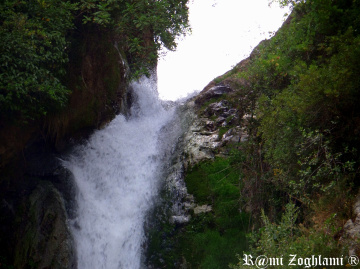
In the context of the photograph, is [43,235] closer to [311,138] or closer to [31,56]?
[31,56]

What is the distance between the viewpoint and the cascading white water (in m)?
9.73

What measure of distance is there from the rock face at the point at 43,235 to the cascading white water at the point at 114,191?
0.47m

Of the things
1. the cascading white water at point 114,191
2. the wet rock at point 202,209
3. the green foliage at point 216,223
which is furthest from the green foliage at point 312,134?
the cascading white water at point 114,191

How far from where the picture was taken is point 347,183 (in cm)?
539

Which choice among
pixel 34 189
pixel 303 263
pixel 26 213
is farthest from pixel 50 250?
pixel 303 263

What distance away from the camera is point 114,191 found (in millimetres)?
11508

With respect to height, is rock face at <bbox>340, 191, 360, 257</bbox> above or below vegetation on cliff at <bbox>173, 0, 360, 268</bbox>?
below

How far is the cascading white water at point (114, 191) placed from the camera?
973 centimetres

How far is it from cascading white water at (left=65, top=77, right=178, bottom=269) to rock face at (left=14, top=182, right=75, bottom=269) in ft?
1.55

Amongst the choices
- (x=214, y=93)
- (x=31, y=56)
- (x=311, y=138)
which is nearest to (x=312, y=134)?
(x=311, y=138)

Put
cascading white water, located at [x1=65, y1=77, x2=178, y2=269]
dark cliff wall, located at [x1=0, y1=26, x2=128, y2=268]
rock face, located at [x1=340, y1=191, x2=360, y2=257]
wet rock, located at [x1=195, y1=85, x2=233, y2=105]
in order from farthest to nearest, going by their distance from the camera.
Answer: wet rock, located at [x1=195, y1=85, x2=233, y2=105]
cascading white water, located at [x1=65, y1=77, x2=178, y2=269]
dark cliff wall, located at [x1=0, y1=26, x2=128, y2=268]
rock face, located at [x1=340, y1=191, x2=360, y2=257]

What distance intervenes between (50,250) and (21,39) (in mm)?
5489

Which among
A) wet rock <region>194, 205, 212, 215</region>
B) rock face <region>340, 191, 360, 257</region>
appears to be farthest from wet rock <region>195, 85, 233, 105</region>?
rock face <region>340, 191, 360, 257</region>

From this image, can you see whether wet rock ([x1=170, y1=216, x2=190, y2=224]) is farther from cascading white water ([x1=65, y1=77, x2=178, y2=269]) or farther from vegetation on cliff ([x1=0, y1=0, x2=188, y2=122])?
vegetation on cliff ([x1=0, y1=0, x2=188, y2=122])
